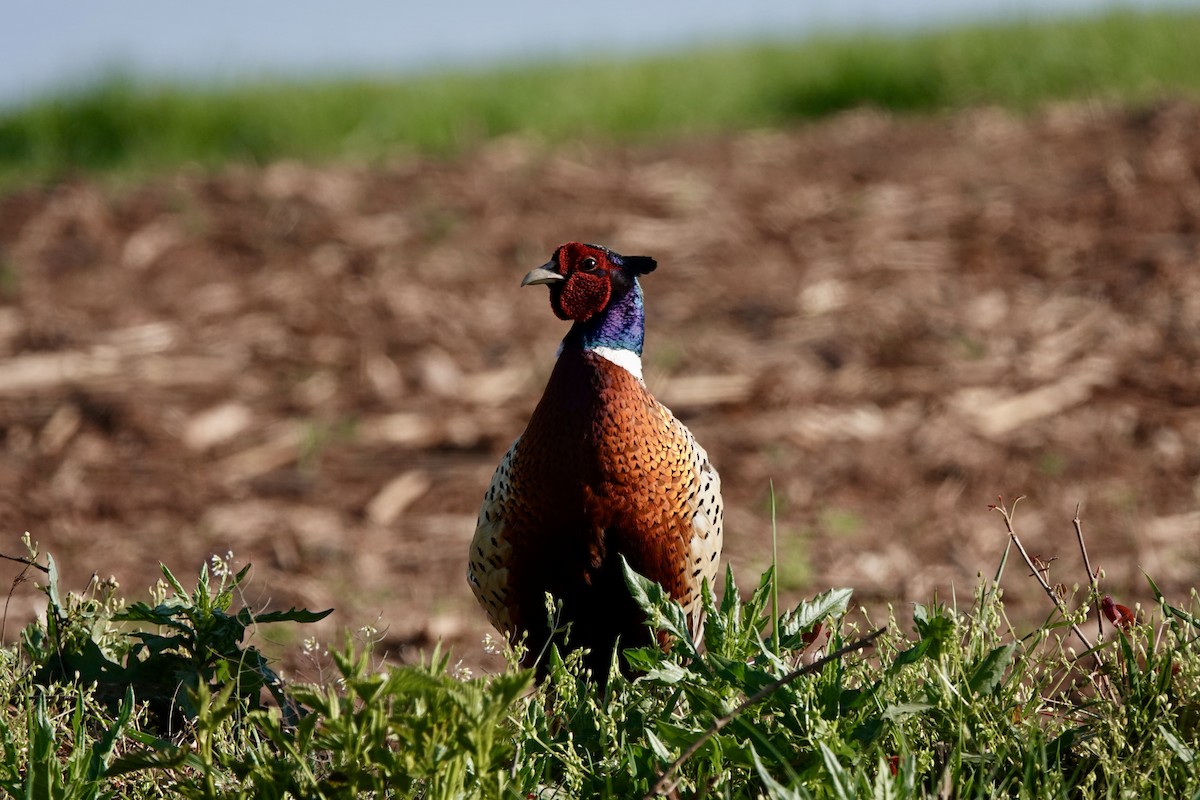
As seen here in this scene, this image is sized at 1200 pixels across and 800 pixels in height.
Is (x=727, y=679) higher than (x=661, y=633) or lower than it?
higher

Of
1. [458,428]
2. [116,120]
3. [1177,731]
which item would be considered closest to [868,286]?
[458,428]

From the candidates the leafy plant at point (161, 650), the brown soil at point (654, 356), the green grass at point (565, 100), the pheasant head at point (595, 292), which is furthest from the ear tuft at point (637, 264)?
the green grass at point (565, 100)

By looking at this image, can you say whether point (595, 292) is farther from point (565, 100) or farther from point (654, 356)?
point (565, 100)

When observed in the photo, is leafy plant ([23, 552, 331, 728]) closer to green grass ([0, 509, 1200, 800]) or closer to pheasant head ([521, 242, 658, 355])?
green grass ([0, 509, 1200, 800])

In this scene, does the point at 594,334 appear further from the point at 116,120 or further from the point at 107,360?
the point at 116,120

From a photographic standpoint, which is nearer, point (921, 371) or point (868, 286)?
point (921, 371)

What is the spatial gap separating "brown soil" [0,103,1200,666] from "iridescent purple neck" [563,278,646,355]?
1.49 meters

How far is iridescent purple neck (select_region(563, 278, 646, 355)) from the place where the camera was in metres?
2.84

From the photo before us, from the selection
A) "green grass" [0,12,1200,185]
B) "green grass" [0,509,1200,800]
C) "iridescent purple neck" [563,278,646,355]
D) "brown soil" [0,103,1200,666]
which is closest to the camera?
"green grass" [0,509,1200,800]

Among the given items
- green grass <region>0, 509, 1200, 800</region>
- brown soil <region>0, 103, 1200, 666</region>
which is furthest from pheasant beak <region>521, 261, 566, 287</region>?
brown soil <region>0, 103, 1200, 666</region>

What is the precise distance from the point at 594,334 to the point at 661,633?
619mm

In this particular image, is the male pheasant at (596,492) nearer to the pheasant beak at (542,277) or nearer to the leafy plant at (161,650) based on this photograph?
the pheasant beak at (542,277)

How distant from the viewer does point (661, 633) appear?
9.34 ft

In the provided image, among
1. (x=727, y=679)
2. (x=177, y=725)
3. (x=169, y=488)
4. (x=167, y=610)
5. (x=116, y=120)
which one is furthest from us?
(x=116, y=120)
